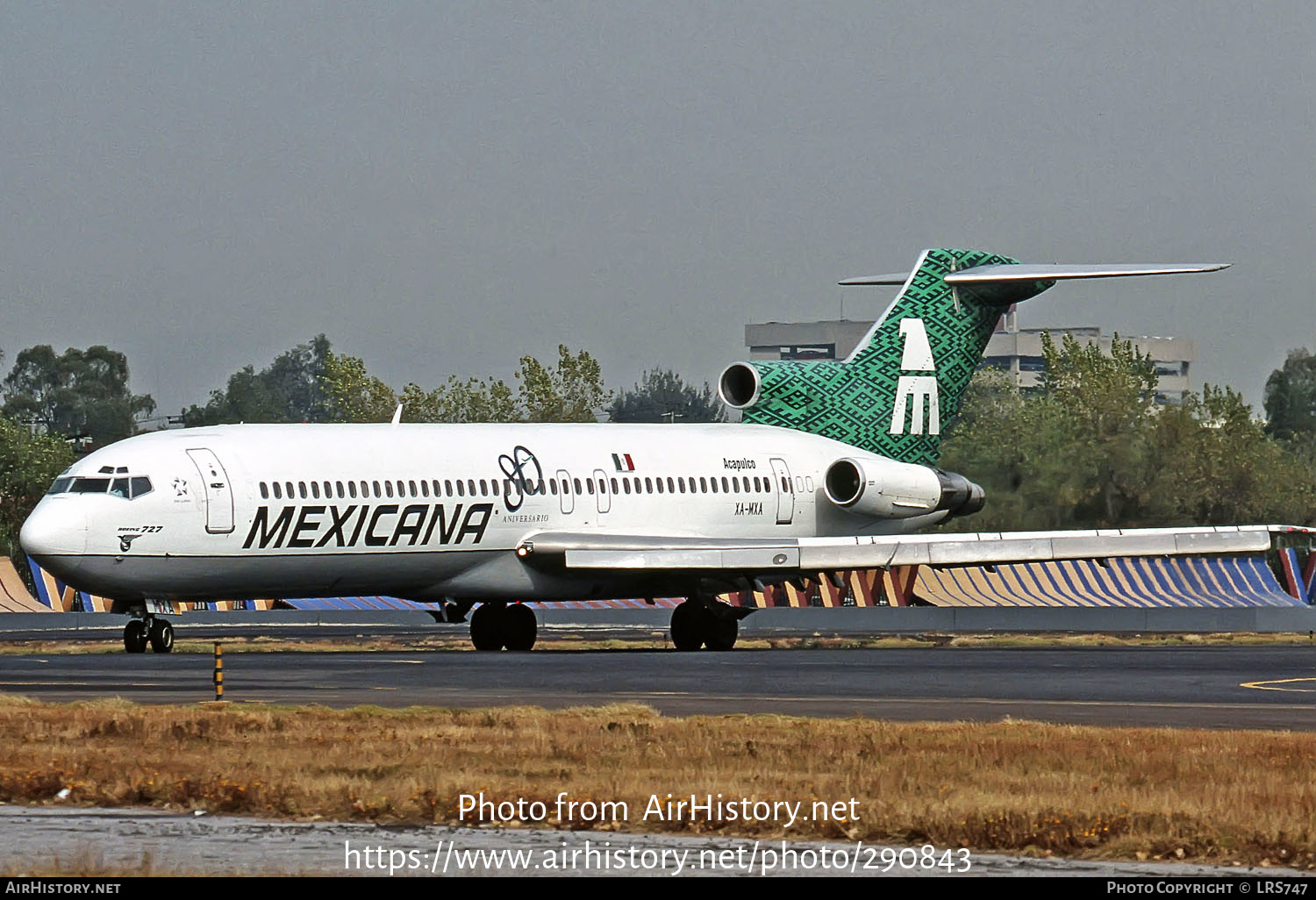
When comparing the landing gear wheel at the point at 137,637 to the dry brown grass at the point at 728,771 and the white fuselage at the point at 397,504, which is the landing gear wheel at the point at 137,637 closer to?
the white fuselage at the point at 397,504

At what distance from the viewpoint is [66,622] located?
178ft

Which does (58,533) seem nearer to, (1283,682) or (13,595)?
(1283,682)

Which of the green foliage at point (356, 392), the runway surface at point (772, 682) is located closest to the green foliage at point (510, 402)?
the green foliage at point (356, 392)

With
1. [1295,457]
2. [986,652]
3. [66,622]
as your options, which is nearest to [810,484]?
[986,652]

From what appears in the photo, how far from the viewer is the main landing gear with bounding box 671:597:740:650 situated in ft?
139

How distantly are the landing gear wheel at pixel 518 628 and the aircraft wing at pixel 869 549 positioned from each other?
6.10ft

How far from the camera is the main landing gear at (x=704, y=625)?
42.4 m

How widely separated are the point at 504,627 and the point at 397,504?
474 cm

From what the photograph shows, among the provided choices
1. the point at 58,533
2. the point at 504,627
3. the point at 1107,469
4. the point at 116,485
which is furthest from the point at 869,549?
the point at 1107,469

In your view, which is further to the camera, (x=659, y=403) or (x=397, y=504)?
(x=659, y=403)

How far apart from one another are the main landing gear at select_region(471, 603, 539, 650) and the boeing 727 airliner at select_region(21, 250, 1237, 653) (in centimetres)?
4

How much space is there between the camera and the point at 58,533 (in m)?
35.4

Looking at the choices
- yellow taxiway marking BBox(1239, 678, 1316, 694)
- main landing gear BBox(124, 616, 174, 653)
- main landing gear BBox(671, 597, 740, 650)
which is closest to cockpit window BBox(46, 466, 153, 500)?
main landing gear BBox(124, 616, 174, 653)
